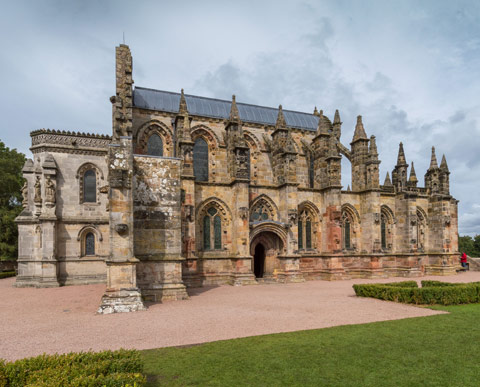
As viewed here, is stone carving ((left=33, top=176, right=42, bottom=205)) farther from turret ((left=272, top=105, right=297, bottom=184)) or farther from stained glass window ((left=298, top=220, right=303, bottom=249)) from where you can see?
stained glass window ((left=298, top=220, right=303, bottom=249))

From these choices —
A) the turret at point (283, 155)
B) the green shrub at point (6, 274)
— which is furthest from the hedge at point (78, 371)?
the green shrub at point (6, 274)

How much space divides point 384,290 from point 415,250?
15384 millimetres

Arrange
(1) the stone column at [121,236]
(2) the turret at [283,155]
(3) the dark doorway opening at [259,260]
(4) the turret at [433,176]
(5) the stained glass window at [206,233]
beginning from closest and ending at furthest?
1. (1) the stone column at [121,236]
2. (5) the stained glass window at [206,233]
3. (2) the turret at [283,155]
4. (3) the dark doorway opening at [259,260]
5. (4) the turret at [433,176]

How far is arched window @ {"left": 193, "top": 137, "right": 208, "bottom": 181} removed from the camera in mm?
27109

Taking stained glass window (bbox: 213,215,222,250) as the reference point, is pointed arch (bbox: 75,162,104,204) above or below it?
above

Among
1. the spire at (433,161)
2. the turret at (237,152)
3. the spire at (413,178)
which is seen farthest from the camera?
Answer: the spire at (413,178)

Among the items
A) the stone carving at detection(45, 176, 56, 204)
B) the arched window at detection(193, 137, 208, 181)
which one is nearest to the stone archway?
the arched window at detection(193, 137, 208, 181)

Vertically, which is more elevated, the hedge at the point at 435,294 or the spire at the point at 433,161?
the spire at the point at 433,161

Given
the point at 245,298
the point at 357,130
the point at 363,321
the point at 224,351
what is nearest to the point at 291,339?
the point at 224,351

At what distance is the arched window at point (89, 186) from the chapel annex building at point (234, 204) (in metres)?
0.07

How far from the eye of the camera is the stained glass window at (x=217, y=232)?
Result: 77.0ft

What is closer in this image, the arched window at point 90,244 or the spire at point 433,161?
the arched window at point 90,244

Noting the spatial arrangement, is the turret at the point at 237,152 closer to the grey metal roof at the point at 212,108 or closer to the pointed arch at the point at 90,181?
the grey metal roof at the point at 212,108

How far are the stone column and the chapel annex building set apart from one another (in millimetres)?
3090
